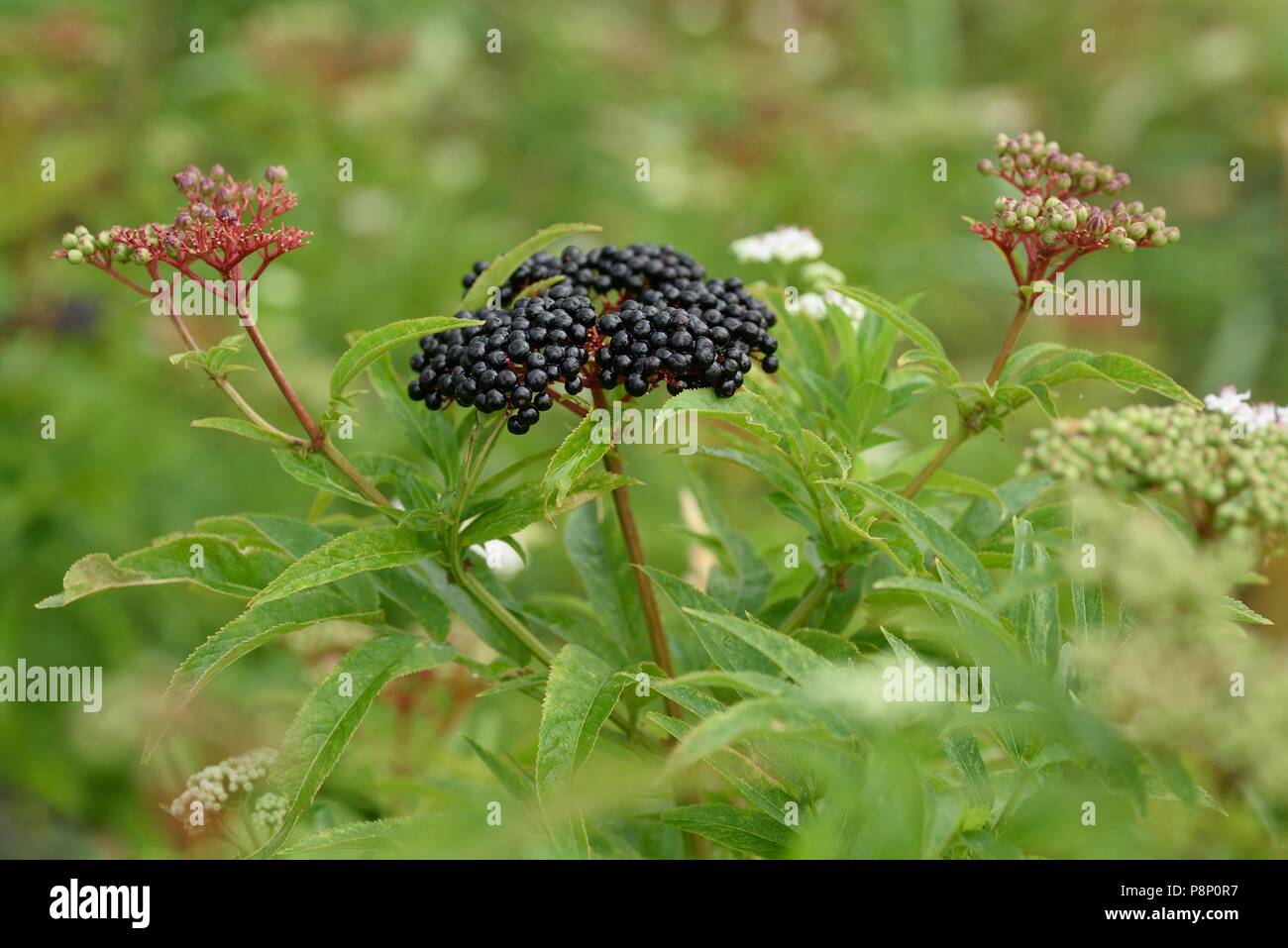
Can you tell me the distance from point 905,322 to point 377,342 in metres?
0.69

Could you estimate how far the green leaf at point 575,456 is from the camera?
1417mm

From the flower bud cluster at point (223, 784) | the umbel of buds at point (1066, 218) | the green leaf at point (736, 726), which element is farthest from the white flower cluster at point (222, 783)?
the umbel of buds at point (1066, 218)

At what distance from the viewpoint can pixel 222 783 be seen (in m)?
1.84

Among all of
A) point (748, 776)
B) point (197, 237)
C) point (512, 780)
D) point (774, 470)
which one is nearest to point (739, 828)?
point (748, 776)

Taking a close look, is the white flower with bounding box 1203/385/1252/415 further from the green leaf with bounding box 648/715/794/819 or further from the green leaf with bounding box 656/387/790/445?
the green leaf with bounding box 648/715/794/819

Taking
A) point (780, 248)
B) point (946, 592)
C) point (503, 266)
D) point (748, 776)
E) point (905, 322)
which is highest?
point (780, 248)

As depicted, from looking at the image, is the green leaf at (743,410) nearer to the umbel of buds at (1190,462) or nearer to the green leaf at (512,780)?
the umbel of buds at (1190,462)

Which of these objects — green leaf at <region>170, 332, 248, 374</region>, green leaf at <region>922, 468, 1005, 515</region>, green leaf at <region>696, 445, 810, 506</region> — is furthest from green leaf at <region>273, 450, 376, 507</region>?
green leaf at <region>922, 468, 1005, 515</region>

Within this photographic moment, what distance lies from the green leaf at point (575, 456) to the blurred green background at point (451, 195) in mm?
785

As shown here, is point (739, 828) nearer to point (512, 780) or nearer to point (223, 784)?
point (512, 780)

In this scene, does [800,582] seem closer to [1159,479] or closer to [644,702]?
[644,702]

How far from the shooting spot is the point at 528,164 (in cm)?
705

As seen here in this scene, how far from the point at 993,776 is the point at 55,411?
350 cm

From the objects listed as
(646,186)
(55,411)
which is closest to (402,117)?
(646,186)
